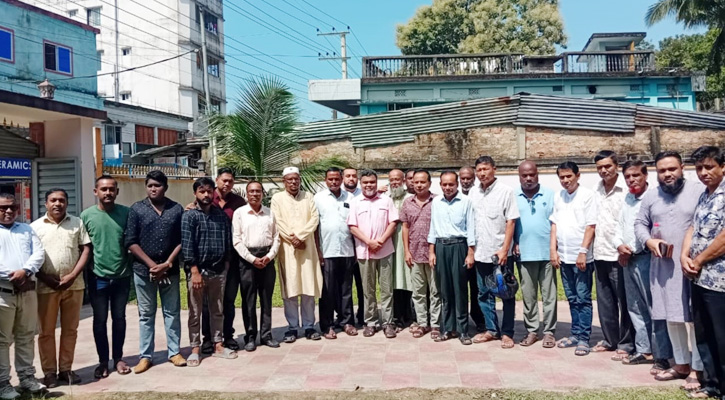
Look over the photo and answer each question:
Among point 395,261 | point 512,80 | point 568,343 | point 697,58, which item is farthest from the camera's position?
point 697,58

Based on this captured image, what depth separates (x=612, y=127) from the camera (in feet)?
43.1

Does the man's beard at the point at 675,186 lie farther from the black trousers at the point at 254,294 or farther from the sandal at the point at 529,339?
the black trousers at the point at 254,294

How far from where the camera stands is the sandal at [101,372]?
507cm

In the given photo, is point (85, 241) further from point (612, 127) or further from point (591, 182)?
point (612, 127)

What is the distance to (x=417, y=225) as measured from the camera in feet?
20.2

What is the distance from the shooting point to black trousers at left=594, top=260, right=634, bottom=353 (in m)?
5.23

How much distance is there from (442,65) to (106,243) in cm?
1605

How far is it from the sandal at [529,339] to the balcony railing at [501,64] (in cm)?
1407

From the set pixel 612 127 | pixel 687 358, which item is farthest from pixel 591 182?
pixel 687 358

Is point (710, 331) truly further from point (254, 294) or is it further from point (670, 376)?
point (254, 294)

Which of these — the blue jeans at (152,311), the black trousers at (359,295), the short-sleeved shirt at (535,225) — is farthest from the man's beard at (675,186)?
the blue jeans at (152,311)

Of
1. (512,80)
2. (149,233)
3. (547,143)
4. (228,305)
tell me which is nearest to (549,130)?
(547,143)

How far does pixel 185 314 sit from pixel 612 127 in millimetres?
10229

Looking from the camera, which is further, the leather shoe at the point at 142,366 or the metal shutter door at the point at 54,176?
the metal shutter door at the point at 54,176
